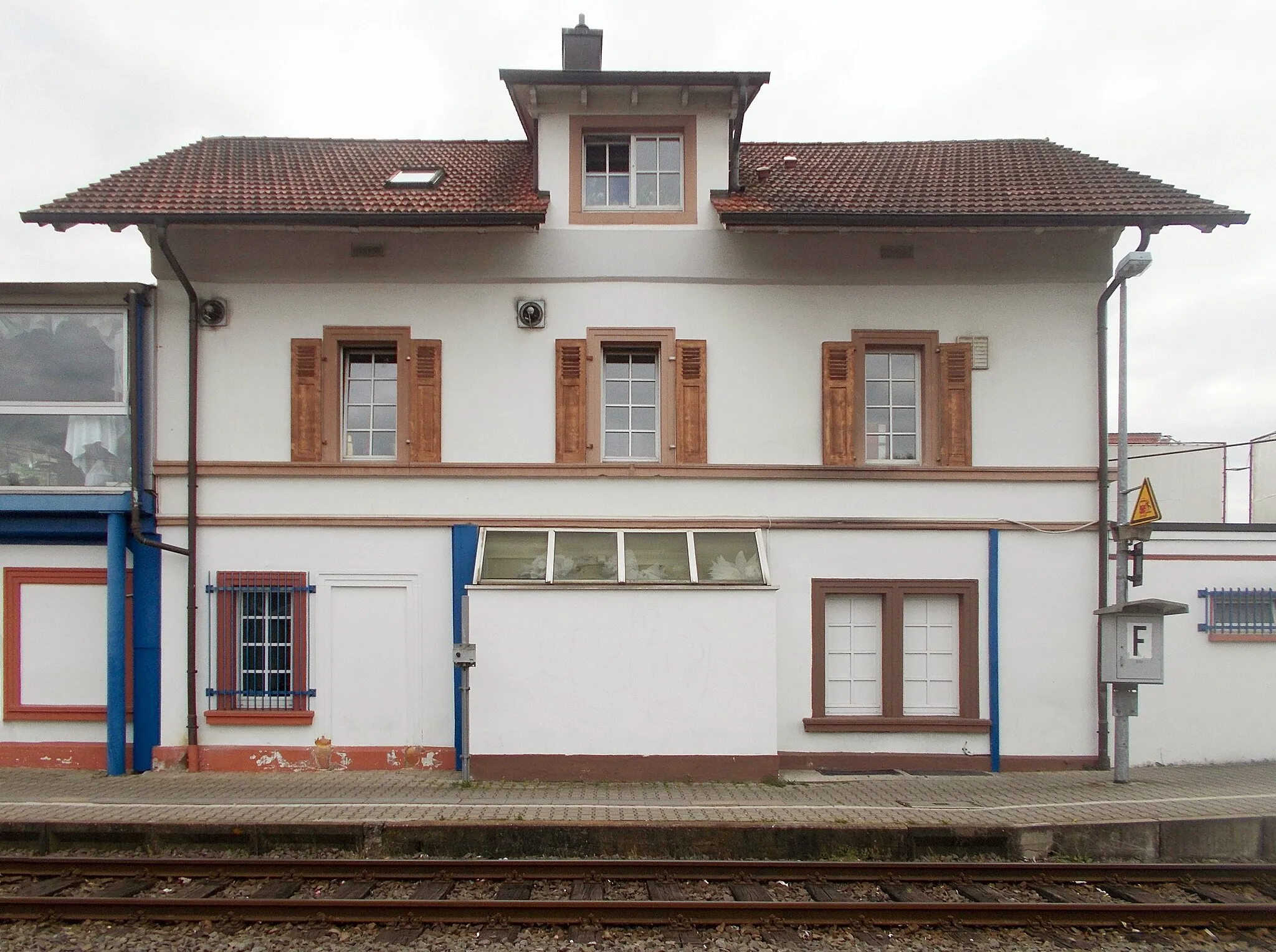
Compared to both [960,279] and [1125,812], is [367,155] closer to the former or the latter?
[960,279]

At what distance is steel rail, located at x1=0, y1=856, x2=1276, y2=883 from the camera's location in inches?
306

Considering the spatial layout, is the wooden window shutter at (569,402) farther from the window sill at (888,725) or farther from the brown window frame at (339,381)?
the window sill at (888,725)

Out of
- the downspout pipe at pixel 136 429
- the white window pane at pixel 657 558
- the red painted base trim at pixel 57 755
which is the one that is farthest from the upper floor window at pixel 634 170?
the red painted base trim at pixel 57 755

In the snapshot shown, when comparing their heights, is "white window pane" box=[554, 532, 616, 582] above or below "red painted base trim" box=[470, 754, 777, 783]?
above

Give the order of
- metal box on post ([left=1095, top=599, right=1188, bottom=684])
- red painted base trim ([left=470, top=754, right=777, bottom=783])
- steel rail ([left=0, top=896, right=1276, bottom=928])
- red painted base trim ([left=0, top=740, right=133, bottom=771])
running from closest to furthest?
steel rail ([left=0, top=896, right=1276, bottom=928]) → metal box on post ([left=1095, top=599, right=1188, bottom=684]) → red painted base trim ([left=470, top=754, right=777, bottom=783]) → red painted base trim ([left=0, top=740, right=133, bottom=771])

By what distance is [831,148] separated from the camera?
13.6 meters

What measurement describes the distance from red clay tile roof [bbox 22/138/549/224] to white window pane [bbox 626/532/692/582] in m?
3.86

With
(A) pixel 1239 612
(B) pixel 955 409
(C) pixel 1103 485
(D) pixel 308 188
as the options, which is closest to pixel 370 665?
(D) pixel 308 188

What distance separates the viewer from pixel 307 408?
35.7ft

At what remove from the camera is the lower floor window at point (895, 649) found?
10.8 m

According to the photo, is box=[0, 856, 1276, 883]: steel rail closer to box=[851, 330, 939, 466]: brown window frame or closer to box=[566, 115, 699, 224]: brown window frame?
box=[851, 330, 939, 466]: brown window frame

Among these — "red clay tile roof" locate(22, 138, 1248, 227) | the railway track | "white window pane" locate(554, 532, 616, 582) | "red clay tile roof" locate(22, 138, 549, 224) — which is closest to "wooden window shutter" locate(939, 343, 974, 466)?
"red clay tile roof" locate(22, 138, 1248, 227)

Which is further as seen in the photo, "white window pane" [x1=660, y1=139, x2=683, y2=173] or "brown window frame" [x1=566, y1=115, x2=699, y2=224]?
"white window pane" [x1=660, y1=139, x2=683, y2=173]

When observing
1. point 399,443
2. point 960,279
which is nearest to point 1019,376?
point 960,279
